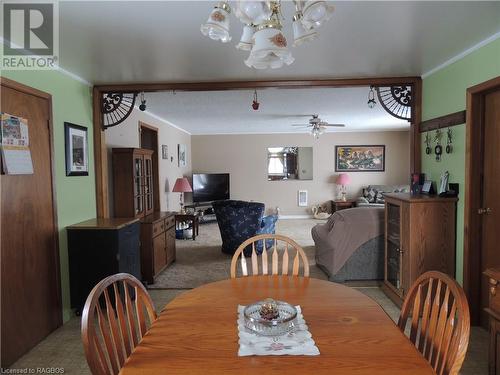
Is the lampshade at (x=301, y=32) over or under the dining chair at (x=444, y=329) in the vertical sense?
over

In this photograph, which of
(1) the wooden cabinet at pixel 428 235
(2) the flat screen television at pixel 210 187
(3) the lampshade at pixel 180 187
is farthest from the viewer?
(2) the flat screen television at pixel 210 187

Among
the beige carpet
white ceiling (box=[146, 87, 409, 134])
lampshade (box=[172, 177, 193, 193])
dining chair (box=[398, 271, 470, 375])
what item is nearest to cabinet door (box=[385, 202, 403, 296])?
the beige carpet

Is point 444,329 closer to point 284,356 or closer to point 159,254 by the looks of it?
point 284,356

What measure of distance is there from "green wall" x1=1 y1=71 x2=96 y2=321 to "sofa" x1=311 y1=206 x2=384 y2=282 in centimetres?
263

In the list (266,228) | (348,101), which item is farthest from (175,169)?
(348,101)

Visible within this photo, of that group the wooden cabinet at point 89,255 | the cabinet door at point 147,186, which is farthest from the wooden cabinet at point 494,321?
the cabinet door at point 147,186

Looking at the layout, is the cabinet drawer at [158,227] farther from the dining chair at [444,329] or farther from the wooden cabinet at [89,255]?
the dining chair at [444,329]

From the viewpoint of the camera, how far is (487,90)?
2.50m

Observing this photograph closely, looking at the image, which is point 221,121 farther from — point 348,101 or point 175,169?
point 348,101

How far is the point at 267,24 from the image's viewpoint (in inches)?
50.4

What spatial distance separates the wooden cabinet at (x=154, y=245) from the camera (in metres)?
3.82

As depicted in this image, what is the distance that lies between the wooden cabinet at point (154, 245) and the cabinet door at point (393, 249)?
2.57 m

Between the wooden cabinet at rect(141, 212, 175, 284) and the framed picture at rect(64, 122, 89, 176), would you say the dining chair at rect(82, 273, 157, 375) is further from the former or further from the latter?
the wooden cabinet at rect(141, 212, 175, 284)

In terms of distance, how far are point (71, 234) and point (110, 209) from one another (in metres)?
1.06
